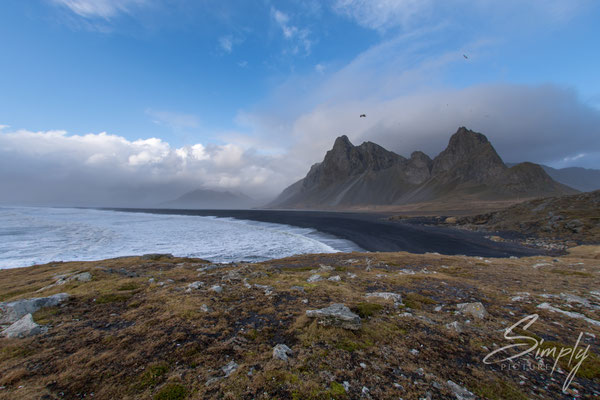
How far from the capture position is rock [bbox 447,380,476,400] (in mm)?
4898

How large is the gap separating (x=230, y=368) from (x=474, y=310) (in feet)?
32.4

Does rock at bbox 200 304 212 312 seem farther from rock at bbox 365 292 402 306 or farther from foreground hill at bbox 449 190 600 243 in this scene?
foreground hill at bbox 449 190 600 243

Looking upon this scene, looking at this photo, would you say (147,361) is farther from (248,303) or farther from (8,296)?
(8,296)

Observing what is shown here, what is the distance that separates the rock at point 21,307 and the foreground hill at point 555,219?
225 ft

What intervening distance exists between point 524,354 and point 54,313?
17459mm

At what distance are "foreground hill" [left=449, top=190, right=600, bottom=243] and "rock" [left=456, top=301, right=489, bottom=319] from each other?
52.6 meters

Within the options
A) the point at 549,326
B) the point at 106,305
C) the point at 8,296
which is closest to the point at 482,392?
the point at 549,326

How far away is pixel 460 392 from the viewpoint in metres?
5.03

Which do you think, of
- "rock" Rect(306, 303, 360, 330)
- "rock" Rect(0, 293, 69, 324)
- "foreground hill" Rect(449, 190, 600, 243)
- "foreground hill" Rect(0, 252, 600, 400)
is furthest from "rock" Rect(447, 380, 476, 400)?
"foreground hill" Rect(449, 190, 600, 243)

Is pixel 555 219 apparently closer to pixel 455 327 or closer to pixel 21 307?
pixel 455 327

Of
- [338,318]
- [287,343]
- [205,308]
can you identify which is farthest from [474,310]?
[205,308]

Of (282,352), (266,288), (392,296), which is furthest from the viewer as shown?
(266,288)

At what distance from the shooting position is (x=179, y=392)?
5.00 m

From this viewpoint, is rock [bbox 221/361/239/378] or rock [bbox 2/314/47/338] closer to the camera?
rock [bbox 221/361/239/378]
